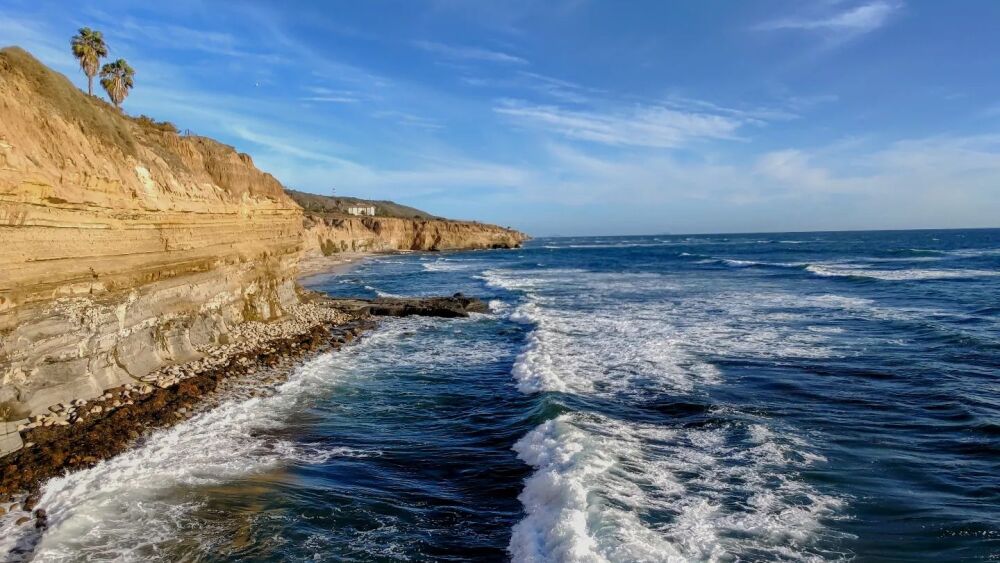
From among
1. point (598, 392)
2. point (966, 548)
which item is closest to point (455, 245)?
point (598, 392)

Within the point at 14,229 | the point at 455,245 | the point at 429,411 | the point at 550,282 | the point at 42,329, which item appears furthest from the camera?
the point at 455,245

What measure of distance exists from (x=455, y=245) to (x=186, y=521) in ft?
336

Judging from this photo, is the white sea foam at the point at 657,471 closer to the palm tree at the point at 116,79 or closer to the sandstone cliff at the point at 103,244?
A: the sandstone cliff at the point at 103,244

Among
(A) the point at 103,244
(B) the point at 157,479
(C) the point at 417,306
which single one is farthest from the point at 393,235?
(B) the point at 157,479

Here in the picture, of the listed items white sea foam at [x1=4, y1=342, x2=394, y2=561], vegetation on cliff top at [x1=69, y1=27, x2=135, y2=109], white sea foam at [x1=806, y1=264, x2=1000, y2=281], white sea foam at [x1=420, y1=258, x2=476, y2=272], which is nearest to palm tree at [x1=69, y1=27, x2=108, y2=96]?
vegetation on cliff top at [x1=69, y1=27, x2=135, y2=109]

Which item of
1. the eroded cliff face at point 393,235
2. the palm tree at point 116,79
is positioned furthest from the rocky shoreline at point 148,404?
the eroded cliff face at point 393,235

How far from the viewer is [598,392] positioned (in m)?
13.7

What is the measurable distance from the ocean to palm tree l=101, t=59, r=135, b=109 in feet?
61.6

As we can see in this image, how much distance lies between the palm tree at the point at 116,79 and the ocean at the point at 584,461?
1877 centimetres

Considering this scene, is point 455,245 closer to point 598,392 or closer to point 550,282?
point 550,282

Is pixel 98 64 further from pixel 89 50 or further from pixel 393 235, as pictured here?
pixel 393 235

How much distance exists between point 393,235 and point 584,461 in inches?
3669

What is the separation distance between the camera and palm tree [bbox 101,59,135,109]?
26062 millimetres

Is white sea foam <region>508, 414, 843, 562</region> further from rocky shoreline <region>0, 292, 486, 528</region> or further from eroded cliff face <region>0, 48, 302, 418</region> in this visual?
eroded cliff face <region>0, 48, 302, 418</region>
